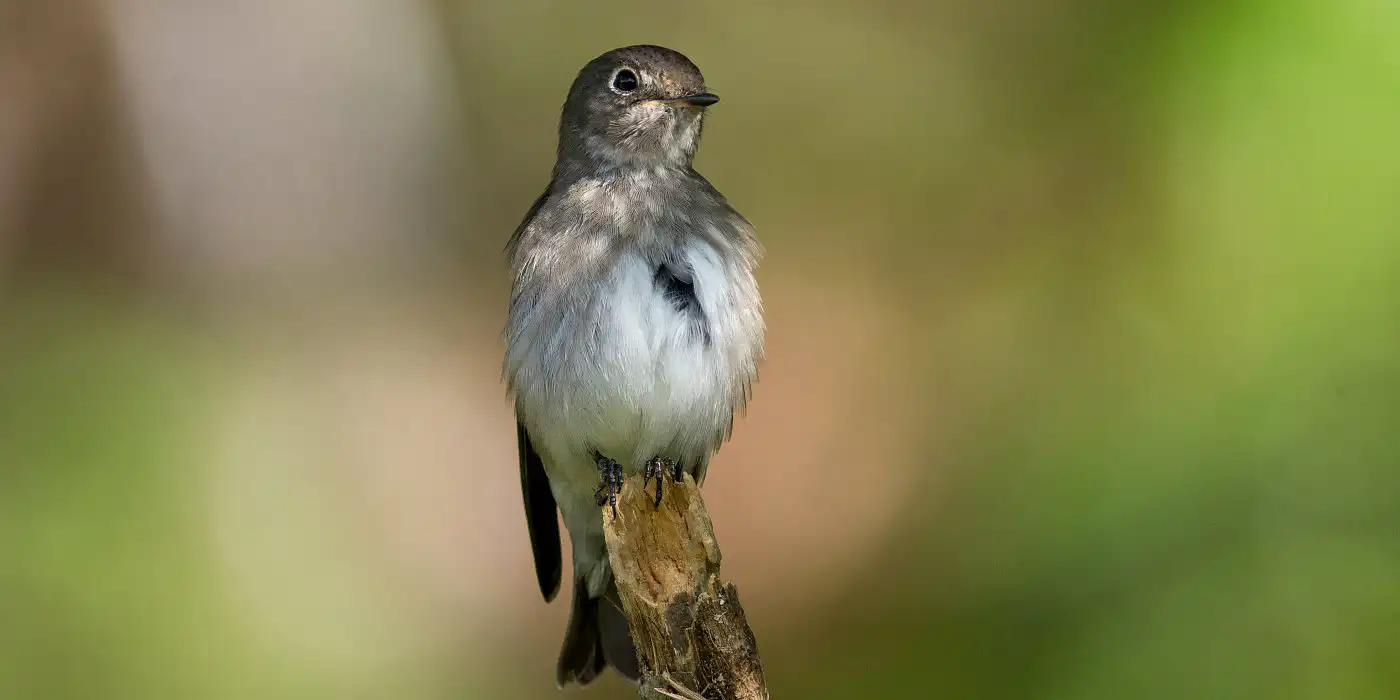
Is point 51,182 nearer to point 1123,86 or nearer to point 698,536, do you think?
point 698,536

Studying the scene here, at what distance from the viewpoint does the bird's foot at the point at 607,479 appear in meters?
3.75

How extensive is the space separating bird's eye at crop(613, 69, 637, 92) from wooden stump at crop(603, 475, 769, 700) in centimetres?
138

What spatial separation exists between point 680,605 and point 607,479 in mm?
952

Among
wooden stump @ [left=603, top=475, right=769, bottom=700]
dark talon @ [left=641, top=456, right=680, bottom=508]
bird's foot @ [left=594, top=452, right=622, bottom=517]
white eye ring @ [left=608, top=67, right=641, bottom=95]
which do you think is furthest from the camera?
white eye ring @ [left=608, top=67, right=641, bottom=95]

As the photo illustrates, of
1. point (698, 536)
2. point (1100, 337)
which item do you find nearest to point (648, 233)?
point (698, 536)

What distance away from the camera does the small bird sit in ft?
11.8

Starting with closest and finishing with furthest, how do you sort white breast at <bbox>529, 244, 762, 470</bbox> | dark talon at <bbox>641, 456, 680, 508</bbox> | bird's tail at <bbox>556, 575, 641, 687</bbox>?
1. dark talon at <bbox>641, 456, 680, 508</bbox>
2. white breast at <bbox>529, 244, 762, 470</bbox>
3. bird's tail at <bbox>556, 575, 641, 687</bbox>

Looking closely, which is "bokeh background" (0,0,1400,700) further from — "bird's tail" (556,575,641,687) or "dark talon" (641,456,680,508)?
"dark talon" (641,456,680,508)

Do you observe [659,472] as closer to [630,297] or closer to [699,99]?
[630,297]

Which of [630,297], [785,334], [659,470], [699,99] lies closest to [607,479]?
[659,470]

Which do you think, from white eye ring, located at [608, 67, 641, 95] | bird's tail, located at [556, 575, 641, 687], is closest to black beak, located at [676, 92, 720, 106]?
white eye ring, located at [608, 67, 641, 95]

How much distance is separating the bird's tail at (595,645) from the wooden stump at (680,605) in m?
1.18

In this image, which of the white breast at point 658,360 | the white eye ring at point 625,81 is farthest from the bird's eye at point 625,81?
the white breast at point 658,360

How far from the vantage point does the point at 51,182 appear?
5.97 metres
